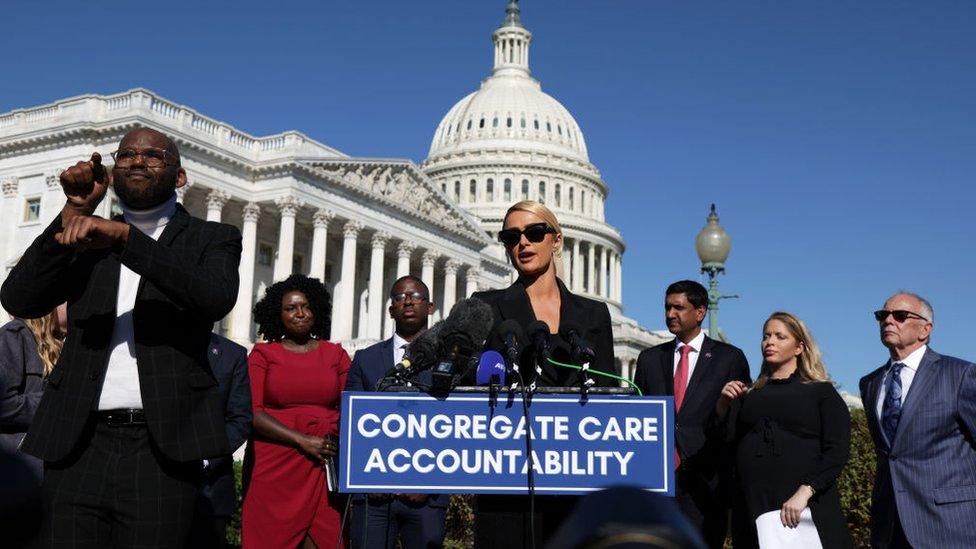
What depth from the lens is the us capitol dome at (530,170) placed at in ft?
329

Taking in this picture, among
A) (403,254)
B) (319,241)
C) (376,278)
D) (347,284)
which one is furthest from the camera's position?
(403,254)

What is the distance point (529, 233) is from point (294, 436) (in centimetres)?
266

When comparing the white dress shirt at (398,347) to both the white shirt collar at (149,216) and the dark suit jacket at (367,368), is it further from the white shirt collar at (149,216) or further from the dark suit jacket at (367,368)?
the white shirt collar at (149,216)

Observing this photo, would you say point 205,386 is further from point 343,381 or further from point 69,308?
point 343,381

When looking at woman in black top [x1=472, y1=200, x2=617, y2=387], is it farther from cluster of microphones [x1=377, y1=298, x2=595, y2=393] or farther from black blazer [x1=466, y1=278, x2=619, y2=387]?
cluster of microphones [x1=377, y1=298, x2=595, y2=393]

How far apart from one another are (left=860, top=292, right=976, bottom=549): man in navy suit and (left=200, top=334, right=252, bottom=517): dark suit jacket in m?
3.73

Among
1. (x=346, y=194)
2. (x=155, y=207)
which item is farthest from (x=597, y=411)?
(x=346, y=194)

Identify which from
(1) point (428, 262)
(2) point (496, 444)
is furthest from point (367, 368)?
(1) point (428, 262)

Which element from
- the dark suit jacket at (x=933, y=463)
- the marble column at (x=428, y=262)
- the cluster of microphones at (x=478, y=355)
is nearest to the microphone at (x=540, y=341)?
the cluster of microphones at (x=478, y=355)

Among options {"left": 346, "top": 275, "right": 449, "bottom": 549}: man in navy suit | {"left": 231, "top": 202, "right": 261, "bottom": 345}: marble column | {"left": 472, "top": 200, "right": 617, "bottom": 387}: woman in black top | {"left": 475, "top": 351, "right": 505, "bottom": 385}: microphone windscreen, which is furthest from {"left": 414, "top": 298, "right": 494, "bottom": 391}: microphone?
{"left": 231, "top": 202, "right": 261, "bottom": 345}: marble column

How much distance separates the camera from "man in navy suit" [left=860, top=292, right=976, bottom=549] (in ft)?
18.5

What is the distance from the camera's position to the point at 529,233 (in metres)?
4.30

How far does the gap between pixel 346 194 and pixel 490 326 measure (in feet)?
156

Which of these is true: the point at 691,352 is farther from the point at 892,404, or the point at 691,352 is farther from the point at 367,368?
the point at 367,368
